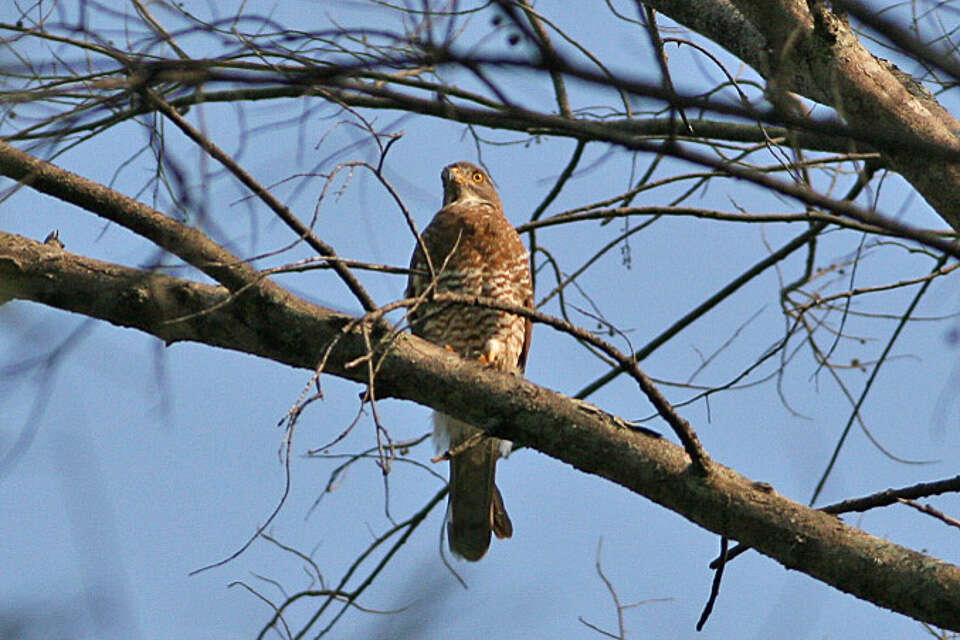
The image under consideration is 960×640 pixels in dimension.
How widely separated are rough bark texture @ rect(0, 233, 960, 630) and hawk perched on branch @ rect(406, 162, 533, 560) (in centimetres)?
194

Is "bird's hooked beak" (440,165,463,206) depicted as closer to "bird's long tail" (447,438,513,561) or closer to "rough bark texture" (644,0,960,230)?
"bird's long tail" (447,438,513,561)

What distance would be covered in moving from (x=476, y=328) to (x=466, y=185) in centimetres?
127

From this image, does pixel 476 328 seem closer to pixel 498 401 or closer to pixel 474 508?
pixel 474 508

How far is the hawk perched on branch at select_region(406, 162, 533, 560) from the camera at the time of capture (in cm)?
543

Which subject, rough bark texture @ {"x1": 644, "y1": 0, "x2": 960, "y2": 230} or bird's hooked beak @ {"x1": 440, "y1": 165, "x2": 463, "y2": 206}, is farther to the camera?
bird's hooked beak @ {"x1": 440, "y1": 165, "x2": 463, "y2": 206}

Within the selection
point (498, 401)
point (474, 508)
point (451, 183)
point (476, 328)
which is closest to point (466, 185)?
point (451, 183)

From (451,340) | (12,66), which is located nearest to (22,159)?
(12,66)

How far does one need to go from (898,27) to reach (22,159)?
2493mm

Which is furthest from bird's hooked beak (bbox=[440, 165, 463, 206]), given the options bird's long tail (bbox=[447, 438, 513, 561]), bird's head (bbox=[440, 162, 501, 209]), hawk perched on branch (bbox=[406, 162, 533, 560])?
bird's long tail (bbox=[447, 438, 513, 561])

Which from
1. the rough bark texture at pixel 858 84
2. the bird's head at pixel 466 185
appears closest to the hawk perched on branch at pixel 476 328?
the bird's head at pixel 466 185

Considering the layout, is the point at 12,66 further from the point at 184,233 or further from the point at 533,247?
the point at 533,247

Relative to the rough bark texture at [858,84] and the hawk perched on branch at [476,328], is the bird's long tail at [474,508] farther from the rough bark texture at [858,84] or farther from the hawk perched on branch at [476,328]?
the rough bark texture at [858,84]

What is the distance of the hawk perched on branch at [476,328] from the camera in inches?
214

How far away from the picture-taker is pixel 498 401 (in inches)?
129
